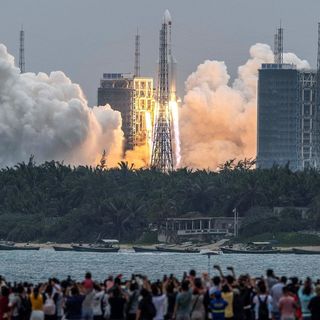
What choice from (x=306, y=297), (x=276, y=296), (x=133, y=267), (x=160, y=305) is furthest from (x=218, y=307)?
(x=133, y=267)

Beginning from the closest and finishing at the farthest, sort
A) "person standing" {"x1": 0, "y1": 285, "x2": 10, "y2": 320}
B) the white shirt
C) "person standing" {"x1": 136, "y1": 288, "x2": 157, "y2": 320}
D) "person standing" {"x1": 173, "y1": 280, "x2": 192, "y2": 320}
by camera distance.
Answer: "person standing" {"x1": 173, "y1": 280, "x2": 192, "y2": 320} < "person standing" {"x1": 136, "y1": 288, "x2": 157, "y2": 320} < the white shirt < "person standing" {"x1": 0, "y1": 285, "x2": 10, "y2": 320}

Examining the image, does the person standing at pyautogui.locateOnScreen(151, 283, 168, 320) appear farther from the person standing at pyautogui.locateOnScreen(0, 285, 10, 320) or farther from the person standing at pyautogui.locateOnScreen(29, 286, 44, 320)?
the person standing at pyautogui.locateOnScreen(0, 285, 10, 320)

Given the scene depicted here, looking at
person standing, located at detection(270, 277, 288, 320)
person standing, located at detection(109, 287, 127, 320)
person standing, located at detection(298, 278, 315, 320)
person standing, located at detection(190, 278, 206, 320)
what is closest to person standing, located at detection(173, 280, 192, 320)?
person standing, located at detection(190, 278, 206, 320)

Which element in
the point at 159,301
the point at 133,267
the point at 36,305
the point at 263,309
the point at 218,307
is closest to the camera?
the point at 218,307

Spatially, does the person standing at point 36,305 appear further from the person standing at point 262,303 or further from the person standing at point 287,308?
the person standing at point 287,308

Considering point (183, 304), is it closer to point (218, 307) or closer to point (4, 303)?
point (218, 307)

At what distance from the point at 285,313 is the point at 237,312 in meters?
2.64

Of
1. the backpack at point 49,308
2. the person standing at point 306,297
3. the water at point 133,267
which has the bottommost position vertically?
the backpack at point 49,308

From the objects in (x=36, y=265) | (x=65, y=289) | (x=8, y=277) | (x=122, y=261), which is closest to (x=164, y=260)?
(x=122, y=261)

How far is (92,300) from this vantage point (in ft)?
212

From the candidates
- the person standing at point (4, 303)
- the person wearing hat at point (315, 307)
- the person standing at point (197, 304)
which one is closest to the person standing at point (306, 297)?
the person wearing hat at point (315, 307)

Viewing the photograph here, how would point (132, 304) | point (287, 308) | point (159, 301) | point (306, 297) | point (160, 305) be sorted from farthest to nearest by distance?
point (132, 304) < point (306, 297) < point (159, 301) < point (160, 305) < point (287, 308)

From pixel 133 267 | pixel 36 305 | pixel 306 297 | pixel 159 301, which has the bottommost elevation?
pixel 36 305

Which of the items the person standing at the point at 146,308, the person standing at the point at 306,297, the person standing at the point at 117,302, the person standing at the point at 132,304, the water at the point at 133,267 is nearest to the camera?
the person standing at the point at 146,308
